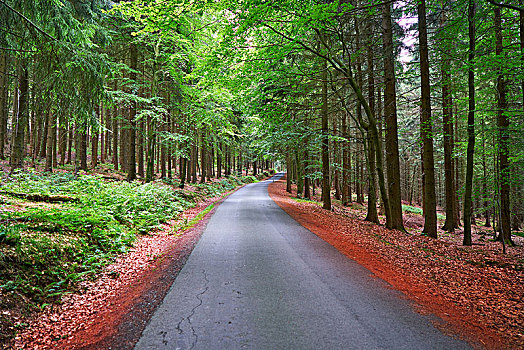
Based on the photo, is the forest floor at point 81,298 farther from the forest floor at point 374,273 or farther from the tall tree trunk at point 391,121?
the tall tree trunk at point 391,121

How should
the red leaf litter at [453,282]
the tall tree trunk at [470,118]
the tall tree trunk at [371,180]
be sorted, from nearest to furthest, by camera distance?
1. the red leaf litter at [453,282]
2. the tall tree trunk at [470,118]
3. the tall tree trunk at [371,180]

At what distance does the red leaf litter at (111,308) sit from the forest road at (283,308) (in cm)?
25

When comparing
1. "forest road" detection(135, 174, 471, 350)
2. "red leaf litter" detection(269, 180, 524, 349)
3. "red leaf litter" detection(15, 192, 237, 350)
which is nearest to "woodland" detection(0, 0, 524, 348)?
"red leaf litter" detection(15, 192, 237, 350)

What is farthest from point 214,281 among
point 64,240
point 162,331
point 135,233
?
point 135,233

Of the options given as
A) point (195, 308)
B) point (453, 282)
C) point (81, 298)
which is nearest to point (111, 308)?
point (81, 298)

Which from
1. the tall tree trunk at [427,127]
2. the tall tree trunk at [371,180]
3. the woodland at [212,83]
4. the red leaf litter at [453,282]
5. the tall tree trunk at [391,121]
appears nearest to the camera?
the red leaf litter at [453,282]

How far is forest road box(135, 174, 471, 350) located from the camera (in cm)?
305

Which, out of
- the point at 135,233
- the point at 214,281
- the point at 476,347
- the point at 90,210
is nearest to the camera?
the point at 476,347

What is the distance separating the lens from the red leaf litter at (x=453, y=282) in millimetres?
3510

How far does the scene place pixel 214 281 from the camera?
4781 millimetres

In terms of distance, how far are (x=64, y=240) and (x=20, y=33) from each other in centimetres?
533

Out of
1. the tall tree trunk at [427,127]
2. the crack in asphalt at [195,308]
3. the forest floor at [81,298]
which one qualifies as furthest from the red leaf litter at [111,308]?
the tall tree trunk at [427,127]

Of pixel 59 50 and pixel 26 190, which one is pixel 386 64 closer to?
pixel 59 50

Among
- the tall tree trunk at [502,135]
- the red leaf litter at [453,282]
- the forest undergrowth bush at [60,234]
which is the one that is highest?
the tall tree trunk at [502,135]
